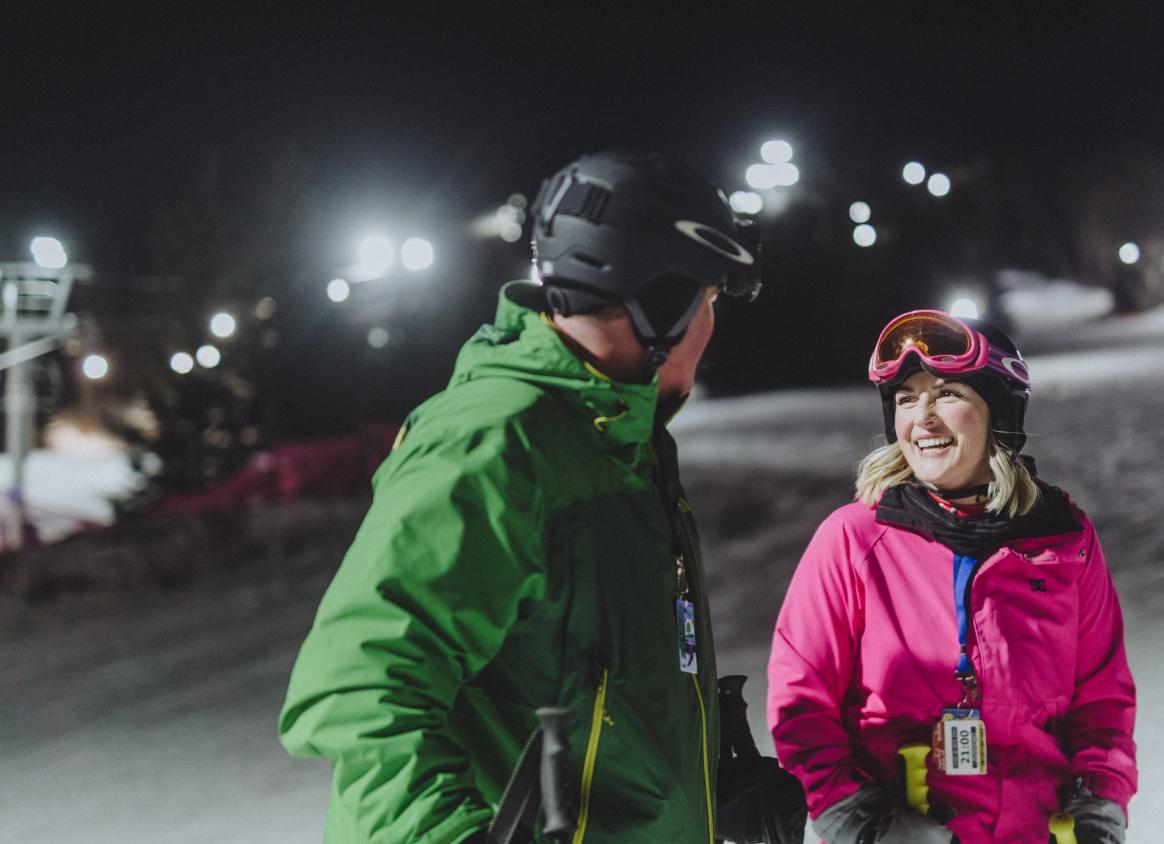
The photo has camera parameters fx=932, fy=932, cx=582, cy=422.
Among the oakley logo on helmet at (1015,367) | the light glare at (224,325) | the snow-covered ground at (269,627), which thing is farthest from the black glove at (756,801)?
the light glare at (224,325)

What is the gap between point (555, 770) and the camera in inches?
47.3

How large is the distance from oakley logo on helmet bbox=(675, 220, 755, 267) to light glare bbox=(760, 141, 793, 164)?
24.7 metres

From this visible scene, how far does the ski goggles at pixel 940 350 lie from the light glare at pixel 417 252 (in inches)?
522

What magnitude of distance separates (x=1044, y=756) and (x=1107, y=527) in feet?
25.9

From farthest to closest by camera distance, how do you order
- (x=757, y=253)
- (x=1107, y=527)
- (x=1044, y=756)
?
1. (x=1107, y=527)
2. (x=1044, y=756)
3. (x=757, y=253)

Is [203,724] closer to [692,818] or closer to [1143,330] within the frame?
[692,818]

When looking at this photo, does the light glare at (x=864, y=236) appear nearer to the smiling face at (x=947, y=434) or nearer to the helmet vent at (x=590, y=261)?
the smiling face at (x=947, y=434)

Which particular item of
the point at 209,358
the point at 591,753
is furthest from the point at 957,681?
the point at 209,358

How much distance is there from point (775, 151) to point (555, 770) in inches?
1003

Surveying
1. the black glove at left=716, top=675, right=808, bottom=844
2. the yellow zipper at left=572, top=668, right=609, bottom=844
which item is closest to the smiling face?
the black glove at left=716, top=675, right=808, bottom=844

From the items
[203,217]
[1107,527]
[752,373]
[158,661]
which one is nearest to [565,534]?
[158,661]

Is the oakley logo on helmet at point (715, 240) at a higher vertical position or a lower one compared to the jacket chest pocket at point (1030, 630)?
higher

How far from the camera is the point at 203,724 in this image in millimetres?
6082

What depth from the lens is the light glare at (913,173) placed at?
1050 inches
